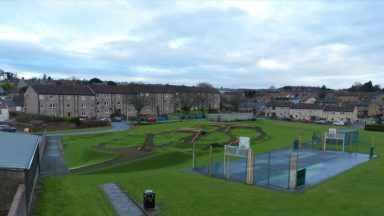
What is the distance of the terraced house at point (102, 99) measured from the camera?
250ft

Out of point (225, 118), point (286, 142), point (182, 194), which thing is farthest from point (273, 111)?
point (182, 194)

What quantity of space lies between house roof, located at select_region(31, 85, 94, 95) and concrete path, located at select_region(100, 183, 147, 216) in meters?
61.4

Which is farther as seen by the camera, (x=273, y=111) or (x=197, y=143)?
(x=273, y=111)

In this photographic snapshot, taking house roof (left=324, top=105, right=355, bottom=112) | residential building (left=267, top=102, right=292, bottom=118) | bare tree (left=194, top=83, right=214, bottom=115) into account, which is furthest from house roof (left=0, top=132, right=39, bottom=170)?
residential building (left=267, top=102, right=292, bottom=118)

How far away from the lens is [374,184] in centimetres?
2252

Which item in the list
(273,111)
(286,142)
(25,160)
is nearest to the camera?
(25,160)

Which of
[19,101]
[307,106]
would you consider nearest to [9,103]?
[19,101]

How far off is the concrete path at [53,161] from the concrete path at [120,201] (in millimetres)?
9353

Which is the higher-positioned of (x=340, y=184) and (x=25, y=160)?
(x=25, y=160)

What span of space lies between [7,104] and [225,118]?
5261cm

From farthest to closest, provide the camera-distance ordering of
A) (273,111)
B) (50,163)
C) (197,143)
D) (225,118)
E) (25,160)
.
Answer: (273,111)
(225,118)
(197,143)
(50,163)
(25,160)

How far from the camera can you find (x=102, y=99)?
3462 inches

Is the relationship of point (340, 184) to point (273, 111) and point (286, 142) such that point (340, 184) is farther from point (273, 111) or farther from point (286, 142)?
A: point (273, 111)

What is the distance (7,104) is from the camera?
3317 inches
